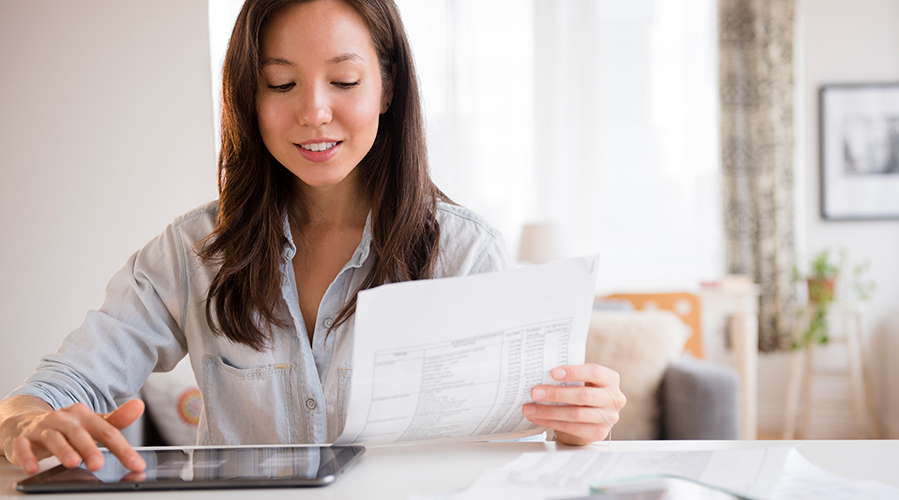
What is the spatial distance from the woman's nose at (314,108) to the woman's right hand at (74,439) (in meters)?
0.45

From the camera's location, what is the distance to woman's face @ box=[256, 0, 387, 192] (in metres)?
1.00

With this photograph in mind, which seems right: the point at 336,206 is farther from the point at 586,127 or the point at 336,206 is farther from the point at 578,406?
the point at 586,127

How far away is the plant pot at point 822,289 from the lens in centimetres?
350

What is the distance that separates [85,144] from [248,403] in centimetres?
130

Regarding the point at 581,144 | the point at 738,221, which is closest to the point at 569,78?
the point at 581,144

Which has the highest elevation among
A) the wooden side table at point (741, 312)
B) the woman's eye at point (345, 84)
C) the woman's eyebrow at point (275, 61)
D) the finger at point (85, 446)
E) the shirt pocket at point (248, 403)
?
the woman's eyebrow at point (275, 61)

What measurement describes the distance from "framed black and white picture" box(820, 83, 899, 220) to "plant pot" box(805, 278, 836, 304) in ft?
1.48

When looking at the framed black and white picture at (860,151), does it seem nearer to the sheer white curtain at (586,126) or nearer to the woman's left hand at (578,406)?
the sheer white curtain at (586,126)

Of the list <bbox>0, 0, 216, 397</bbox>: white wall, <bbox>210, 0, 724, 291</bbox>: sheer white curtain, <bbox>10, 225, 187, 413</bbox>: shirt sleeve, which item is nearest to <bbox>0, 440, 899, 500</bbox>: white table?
<bbox>10, 225, 187, 413</bbox>: shirt sleeve

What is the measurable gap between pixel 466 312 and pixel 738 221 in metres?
3.49

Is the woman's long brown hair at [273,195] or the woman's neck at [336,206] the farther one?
the woman's neck at [336,206]

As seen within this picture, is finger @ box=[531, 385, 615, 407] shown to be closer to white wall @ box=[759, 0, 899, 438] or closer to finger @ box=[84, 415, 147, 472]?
finger @ box=[84, 415, 147, 472]

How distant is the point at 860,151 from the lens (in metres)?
3.70

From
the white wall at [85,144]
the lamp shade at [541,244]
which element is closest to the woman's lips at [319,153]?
the white wall at [85,144]
